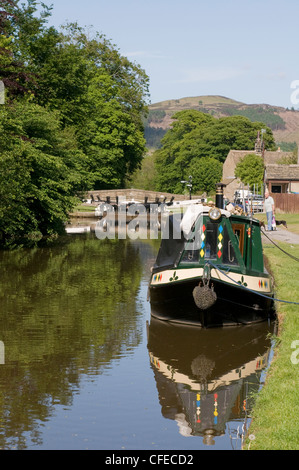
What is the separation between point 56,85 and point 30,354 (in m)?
34.7

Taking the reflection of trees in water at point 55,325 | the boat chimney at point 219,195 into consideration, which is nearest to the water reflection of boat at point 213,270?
the boat chimney at point 219,195

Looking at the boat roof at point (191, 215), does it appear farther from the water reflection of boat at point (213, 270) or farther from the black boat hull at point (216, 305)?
the black boat hull at point (216, 305)

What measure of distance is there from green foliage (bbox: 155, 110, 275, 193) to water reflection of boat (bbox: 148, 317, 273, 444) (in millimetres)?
100007

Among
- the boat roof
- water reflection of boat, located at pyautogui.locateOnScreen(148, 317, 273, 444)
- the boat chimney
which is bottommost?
water reflection of boat, located at pyautogui.locateOnScreen(148, 317, 273, 444)

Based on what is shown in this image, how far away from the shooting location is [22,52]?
1801 inches

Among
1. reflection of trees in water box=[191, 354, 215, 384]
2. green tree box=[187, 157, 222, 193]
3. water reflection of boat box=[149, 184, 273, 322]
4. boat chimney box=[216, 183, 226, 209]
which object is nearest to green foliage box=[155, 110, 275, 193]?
green tree box=[187, 157, 222, 193]

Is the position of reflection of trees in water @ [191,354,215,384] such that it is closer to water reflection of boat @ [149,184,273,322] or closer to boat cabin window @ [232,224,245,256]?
water reflection of boat @ [149,184,273,322]

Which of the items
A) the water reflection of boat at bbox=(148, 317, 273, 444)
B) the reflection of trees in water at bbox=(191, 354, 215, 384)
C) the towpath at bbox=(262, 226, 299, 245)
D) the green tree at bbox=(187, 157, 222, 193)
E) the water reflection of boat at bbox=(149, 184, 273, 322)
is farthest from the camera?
the green tree at bbox=(187, 157, 222, 193)

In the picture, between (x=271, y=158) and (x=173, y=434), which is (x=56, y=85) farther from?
(x=271, y=158)

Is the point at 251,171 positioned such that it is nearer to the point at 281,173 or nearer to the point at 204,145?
the point at 281,173

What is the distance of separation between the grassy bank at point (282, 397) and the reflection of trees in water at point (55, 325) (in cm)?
285

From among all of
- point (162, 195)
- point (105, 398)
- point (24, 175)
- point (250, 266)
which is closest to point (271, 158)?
point (162, 195)

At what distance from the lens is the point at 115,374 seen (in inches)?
493

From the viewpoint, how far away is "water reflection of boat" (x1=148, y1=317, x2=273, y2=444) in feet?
34.7
